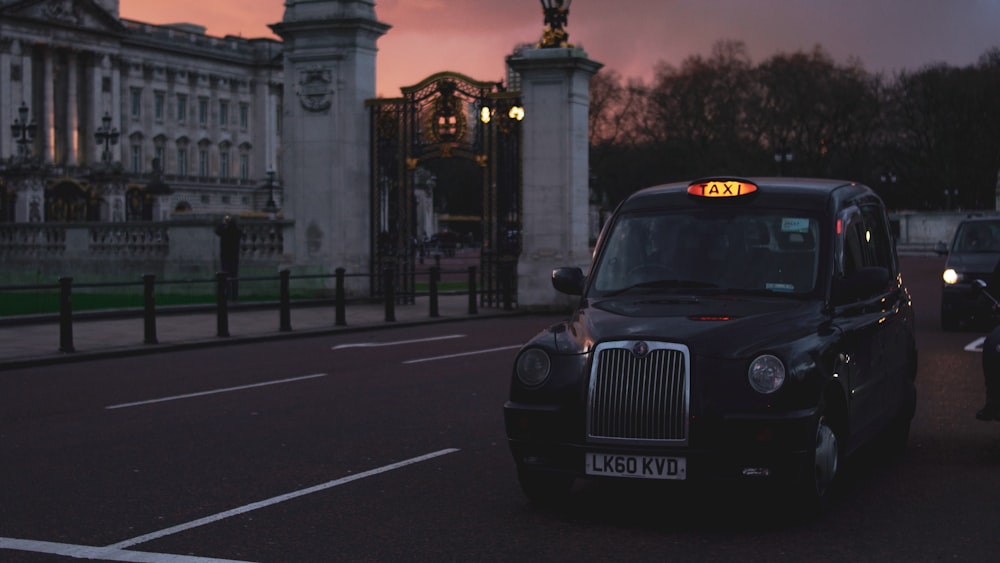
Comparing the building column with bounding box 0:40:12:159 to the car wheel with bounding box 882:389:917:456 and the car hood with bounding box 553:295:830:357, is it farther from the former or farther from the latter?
the car hood with bounding box 553:295:830:357

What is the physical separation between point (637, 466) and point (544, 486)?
0.78 meters

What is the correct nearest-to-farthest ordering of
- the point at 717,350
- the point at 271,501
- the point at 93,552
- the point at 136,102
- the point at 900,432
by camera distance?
1. the point at 93,552
2. the point at 717,350
3. the point at 271,501
4. the point at 900,432
5. the point at 136,102

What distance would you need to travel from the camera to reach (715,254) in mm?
8633

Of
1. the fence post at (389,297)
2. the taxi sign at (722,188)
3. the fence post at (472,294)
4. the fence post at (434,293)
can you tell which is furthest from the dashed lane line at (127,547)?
the fence post at (472,294)

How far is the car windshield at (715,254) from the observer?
→ 333 inches

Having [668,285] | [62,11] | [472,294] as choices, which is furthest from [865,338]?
[62,11]

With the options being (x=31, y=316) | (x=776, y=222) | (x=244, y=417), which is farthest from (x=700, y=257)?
(x=31, y=316)

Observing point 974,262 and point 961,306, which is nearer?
point 961,306

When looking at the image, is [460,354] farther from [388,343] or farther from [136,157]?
[136,157]

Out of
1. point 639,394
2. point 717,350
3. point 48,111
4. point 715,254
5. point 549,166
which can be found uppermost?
point 48,111

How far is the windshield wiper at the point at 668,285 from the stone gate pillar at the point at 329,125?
2154 cm

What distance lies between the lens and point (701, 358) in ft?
23.9

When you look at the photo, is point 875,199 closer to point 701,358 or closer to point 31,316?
point 701,358

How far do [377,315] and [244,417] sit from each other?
46.5 feet
